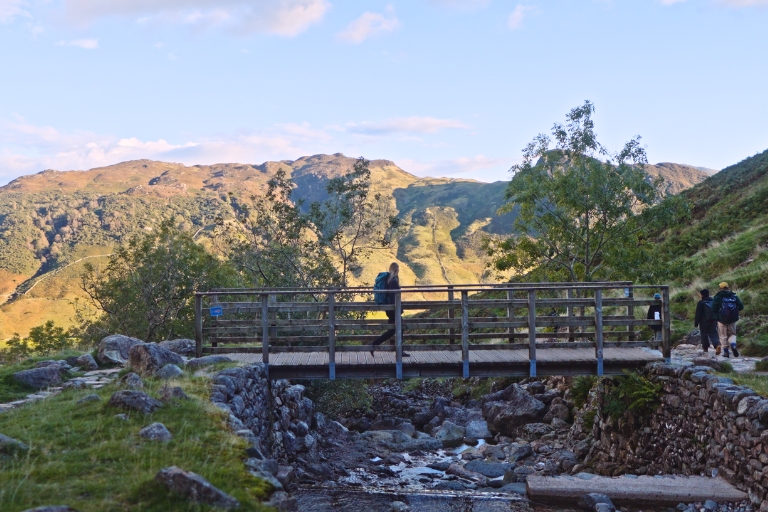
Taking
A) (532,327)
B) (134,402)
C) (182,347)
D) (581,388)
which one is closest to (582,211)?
(581,388)

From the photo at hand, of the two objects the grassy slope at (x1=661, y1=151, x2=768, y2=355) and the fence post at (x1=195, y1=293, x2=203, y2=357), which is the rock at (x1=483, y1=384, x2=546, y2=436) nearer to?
the grassy slope at (x1=661, y1=151, x2=768, y2=355)

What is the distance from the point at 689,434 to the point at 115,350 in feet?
39.2

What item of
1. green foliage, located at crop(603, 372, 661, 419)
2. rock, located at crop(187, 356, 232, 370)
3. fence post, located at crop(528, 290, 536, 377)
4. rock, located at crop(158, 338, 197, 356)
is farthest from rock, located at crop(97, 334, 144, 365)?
green foliage, located at crop(603, 372, 661, 419)

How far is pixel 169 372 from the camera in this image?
1141cm

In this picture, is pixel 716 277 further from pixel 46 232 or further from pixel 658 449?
pixel 46 232

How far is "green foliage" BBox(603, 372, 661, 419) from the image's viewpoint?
1418 centimetres

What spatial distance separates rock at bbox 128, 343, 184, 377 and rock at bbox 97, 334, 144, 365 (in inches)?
71.5

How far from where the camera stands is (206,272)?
3061 cm

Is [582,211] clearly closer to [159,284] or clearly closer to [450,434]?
[450,434]

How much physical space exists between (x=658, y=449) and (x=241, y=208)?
20814mm

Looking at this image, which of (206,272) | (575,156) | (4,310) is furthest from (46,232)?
(575,156)

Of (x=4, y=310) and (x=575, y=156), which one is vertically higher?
(x=575, y=156)

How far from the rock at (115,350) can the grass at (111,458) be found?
502 cm

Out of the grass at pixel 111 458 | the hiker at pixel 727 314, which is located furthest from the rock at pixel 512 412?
the grass at pixel 111 458
